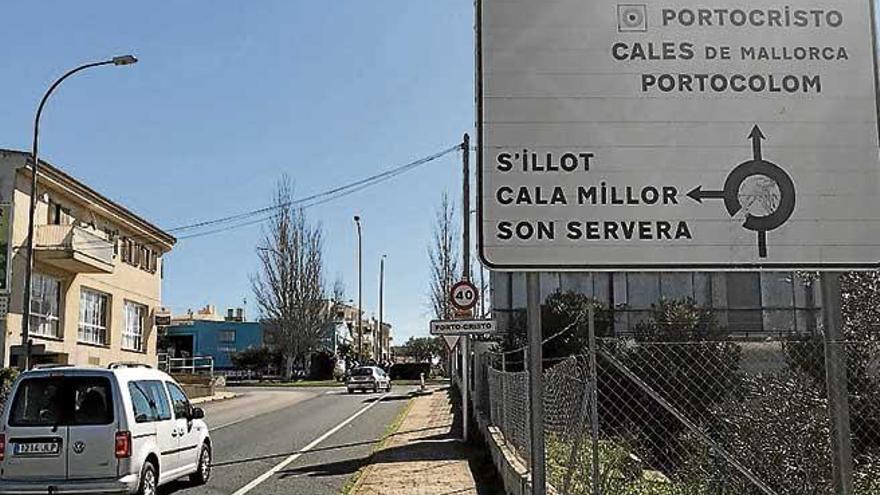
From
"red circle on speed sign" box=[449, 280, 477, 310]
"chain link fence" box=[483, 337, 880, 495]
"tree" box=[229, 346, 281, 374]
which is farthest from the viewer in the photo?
"tree" box=[229, 346, 281, 374]

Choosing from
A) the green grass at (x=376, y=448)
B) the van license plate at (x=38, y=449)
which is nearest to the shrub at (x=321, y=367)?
the green grass at (x=376, y=448)

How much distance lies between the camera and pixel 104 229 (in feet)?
132

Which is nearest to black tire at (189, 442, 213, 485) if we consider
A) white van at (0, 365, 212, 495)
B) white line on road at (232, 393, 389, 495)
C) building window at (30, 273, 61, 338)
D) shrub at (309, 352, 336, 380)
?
white line on road at (232, 393, 389, 495)

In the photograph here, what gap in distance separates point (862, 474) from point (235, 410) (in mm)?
30267

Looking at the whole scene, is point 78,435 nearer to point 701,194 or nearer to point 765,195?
point 701,194

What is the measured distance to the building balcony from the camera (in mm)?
32750

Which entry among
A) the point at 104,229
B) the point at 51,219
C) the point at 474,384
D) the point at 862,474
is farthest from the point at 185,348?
the point at 862,474

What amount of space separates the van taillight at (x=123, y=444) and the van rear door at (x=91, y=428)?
47 millimetres

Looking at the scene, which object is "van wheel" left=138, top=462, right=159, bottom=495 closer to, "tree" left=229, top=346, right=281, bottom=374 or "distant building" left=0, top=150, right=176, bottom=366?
"distant building" left=0, top=150, right=176, bottom=366

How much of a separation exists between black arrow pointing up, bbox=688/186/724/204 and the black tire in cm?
1134

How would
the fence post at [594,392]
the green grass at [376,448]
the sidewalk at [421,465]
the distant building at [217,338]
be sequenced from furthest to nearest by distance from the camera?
the distant building at [217,338], the green grass at [376,448], the sidewalk at [421,465], the fence post at [594,392]

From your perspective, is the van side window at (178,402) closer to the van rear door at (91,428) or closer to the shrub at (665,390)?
→ the van rear door at (91,428)

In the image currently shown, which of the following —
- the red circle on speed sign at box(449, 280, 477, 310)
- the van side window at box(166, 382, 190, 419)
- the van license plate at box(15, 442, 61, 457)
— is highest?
the red circle on speed sign at box(449, 280, 477, 310)

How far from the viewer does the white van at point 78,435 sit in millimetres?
11250
